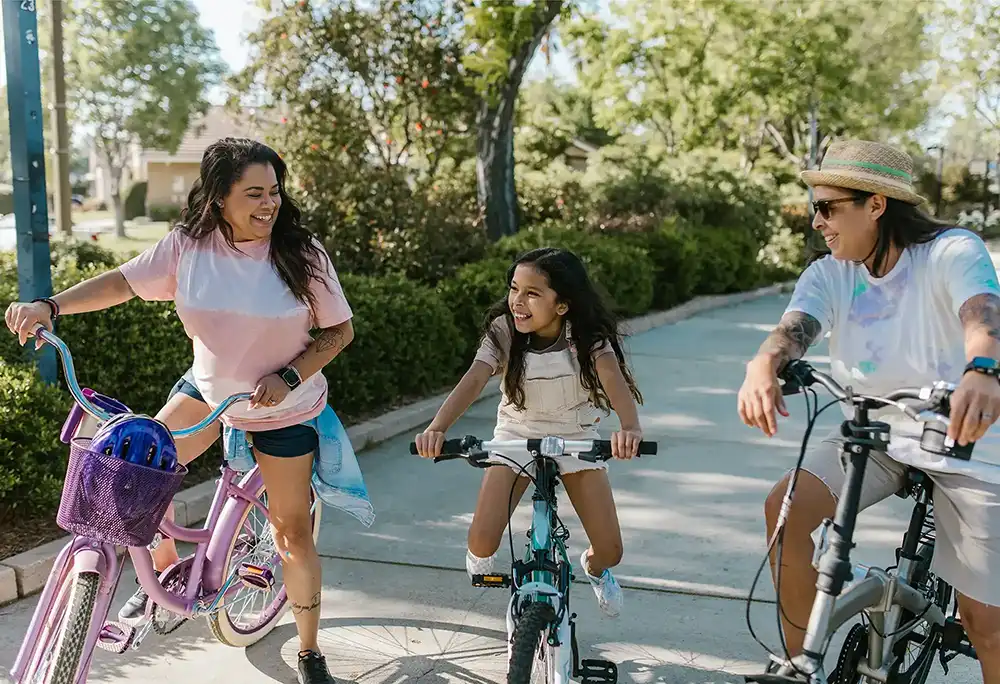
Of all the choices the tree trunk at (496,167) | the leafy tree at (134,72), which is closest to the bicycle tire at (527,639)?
the tree trunk at (496,167)

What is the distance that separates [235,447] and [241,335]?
0.41 m

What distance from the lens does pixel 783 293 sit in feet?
55.6

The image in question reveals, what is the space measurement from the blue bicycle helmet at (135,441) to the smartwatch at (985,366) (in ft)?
6.35

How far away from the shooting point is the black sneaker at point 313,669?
11.1 ft

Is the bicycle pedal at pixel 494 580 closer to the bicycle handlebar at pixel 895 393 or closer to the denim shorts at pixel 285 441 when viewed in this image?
the denim shorts at pixel 285 441

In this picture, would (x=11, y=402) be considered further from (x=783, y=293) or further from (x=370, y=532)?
(x=783, y=293)

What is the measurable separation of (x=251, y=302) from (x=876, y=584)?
196cm

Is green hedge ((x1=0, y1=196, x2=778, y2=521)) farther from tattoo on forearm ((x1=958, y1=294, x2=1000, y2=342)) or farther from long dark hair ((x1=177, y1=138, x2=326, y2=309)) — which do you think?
tattoo on forearm ((x1=958, y1=294, x2=1000, y2=342))

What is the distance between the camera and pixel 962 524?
2.71 m

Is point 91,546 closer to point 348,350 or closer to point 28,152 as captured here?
point 28,152

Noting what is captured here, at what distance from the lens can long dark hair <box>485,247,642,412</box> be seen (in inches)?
130

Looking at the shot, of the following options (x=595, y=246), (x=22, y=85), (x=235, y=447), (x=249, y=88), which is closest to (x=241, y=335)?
(x=235, y=447)

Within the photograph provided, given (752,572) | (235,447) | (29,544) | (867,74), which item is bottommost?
(29,544)

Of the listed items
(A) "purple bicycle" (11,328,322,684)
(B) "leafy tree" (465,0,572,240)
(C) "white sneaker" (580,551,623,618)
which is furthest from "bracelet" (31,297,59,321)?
(B) "leafy tree" (465,0,572,240)
